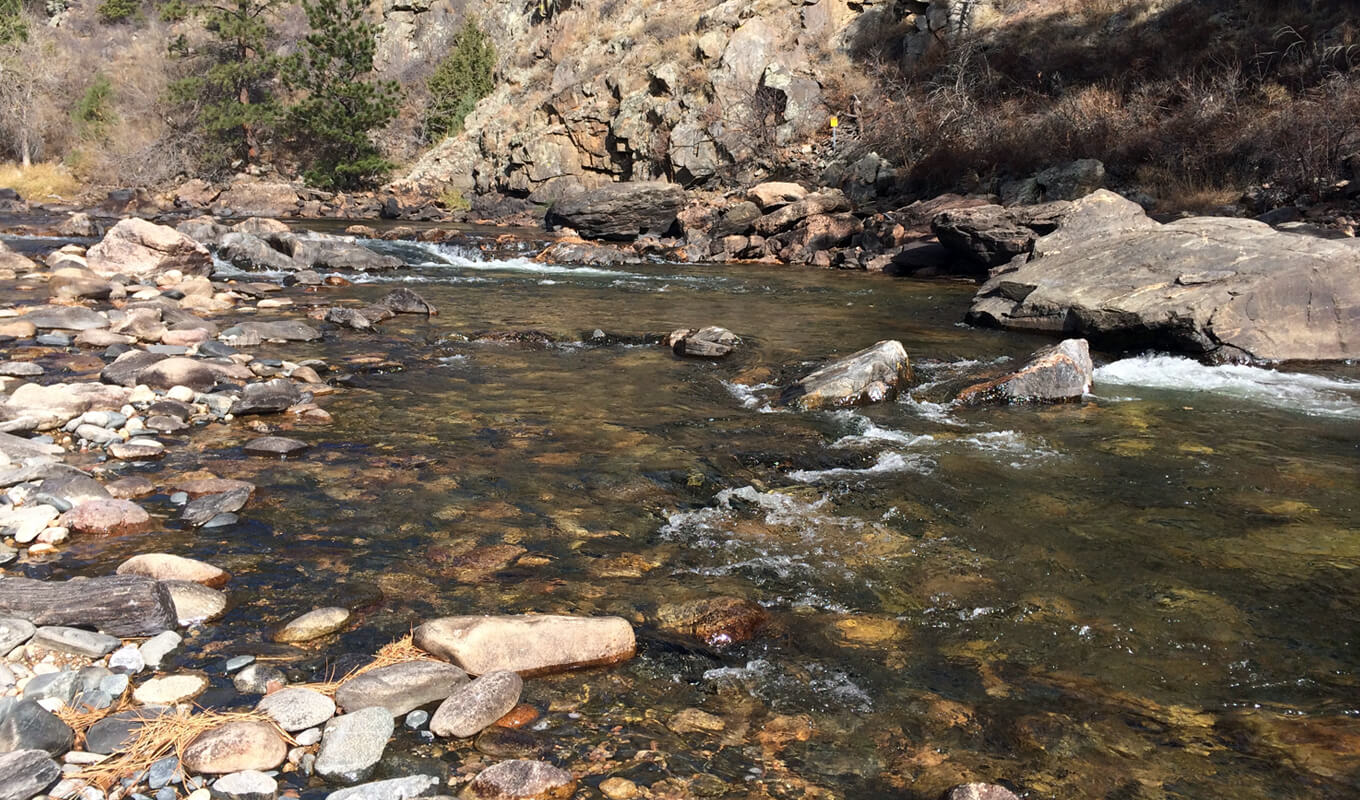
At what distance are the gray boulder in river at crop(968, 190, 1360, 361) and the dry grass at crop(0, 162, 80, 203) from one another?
29.8m

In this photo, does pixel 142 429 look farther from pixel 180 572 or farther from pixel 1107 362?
pixel 1107 362

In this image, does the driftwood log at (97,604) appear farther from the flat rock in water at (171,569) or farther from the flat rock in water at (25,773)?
the flat rock in water at (25,773)

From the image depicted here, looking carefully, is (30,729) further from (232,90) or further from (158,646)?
(232,90)

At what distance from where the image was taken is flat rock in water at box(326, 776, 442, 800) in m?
2.40

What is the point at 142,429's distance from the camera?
562 cm

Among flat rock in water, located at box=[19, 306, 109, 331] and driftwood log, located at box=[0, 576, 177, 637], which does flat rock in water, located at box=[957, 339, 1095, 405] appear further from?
flat rock in water, located at box=[19, 306, 109, 331]

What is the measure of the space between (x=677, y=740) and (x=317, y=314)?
8812 mm

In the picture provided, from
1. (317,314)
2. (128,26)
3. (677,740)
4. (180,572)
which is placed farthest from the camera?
(128,26)

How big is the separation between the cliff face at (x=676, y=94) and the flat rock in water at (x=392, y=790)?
23.8m

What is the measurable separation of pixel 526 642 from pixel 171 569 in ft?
5.20

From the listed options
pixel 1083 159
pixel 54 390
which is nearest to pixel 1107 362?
pixel 54 390

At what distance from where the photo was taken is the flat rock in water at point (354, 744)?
2.54 meters

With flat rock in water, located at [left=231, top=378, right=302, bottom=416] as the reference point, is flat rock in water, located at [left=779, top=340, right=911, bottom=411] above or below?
below

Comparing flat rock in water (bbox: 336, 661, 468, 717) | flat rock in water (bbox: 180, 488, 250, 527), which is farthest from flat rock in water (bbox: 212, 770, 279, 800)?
flat rock in water (bbox: 180, 488, 250, 527)
